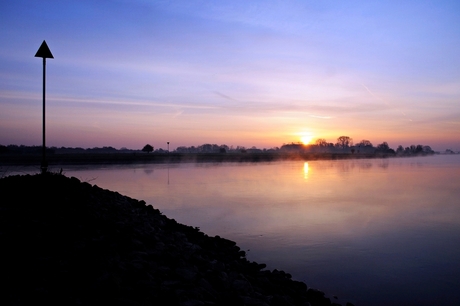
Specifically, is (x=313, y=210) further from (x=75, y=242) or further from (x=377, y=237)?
(x=75, y=242)

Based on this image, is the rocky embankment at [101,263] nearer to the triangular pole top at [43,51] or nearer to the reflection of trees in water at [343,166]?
the triangular pole top at [43,51]

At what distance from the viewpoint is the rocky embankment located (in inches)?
180

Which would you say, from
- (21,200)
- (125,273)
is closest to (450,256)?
(125,273)

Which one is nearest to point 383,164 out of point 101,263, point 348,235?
point 348,235

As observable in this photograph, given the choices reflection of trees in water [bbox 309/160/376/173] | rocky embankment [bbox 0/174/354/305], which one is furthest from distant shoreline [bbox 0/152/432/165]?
rocky embankment [bbox 0/174/354/305]

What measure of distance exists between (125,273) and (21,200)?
3530mm

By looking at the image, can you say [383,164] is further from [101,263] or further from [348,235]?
[101,263]

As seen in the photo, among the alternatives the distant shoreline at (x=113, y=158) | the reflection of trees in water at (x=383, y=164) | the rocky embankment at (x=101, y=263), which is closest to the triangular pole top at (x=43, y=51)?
the rocky embankment at (x=101, y=263)

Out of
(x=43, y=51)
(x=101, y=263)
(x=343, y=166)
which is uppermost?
(x=43, y=51)

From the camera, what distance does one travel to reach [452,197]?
20.5 m

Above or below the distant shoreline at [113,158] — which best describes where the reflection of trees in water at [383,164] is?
below

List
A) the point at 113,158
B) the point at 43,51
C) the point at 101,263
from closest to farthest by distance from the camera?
1. the point at 101,263
2. the point at 43,51
3. the point at 113,158

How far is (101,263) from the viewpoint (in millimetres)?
5340

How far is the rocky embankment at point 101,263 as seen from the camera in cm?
458
